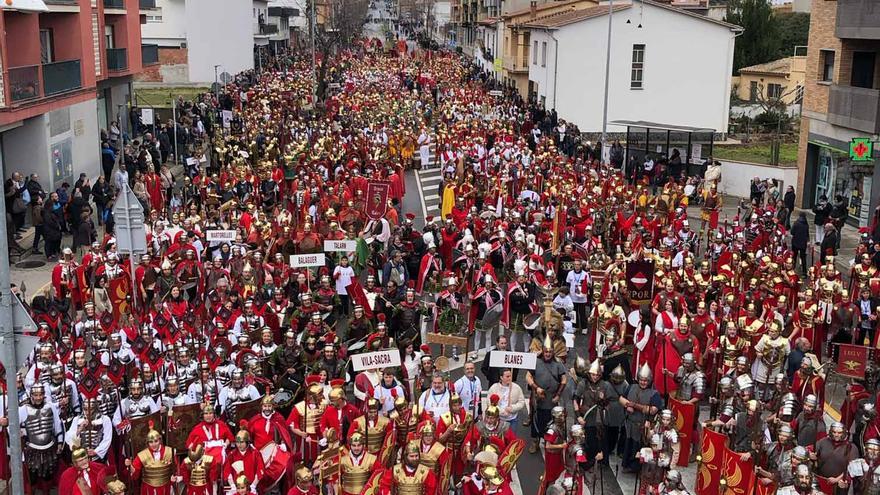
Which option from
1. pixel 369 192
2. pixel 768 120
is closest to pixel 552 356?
pixel 369 192

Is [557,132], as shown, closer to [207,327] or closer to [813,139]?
[813,139]

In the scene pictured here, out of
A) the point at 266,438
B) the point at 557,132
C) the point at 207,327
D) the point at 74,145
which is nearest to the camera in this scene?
the point at 266,438

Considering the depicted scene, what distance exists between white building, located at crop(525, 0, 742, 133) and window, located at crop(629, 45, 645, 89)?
0.04 metres

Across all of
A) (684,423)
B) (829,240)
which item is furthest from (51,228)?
(829,240)

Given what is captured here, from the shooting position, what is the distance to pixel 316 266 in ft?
60.1

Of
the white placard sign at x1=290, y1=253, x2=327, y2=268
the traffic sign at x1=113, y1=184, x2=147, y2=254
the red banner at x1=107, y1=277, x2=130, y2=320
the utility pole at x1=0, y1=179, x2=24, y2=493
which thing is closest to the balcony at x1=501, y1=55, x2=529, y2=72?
the white placard sign at x1=290, y1=253, x2=327, y2=268

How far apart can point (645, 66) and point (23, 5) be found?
27596 mm

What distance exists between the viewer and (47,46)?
28875 millimetres

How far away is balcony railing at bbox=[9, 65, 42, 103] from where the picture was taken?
2341cm

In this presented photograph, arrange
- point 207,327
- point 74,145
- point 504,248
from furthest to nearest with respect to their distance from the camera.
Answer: point 74,145 < point 504,248 < point 207,327

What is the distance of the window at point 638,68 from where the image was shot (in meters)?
43.4

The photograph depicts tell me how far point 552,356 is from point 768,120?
41.3m

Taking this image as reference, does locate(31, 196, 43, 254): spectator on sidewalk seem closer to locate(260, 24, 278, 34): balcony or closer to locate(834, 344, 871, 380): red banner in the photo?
locate(834, 344, 871, 380): red banner

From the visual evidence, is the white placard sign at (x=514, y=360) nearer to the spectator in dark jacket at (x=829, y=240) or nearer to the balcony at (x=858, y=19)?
the spectator in dark jacket at (x=829, y=240)
